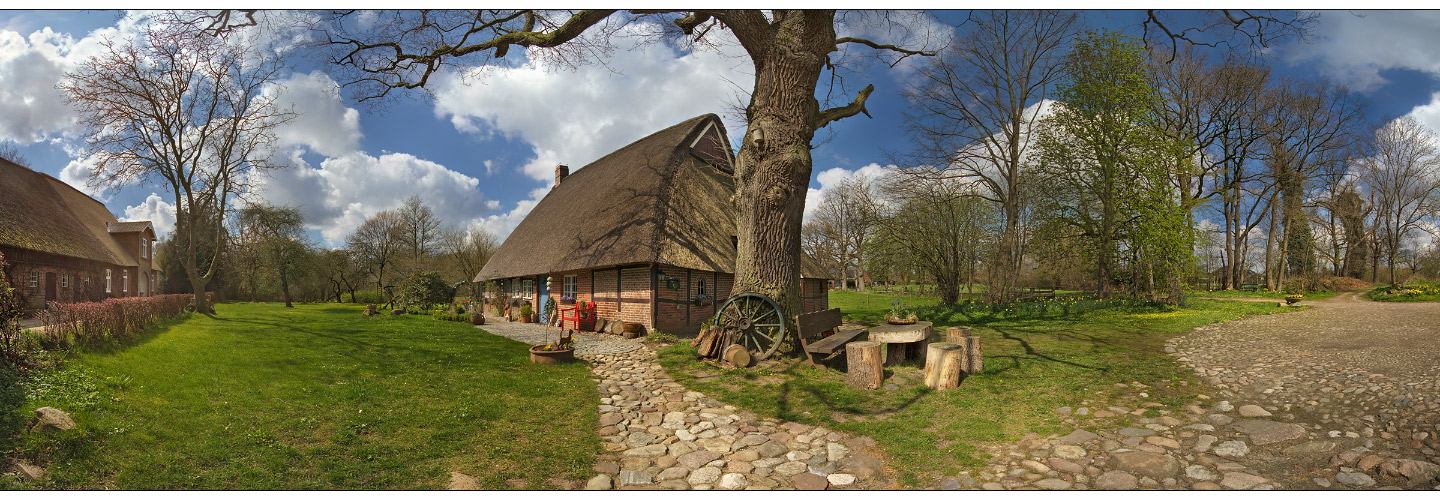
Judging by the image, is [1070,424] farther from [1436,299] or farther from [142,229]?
[1436,299]

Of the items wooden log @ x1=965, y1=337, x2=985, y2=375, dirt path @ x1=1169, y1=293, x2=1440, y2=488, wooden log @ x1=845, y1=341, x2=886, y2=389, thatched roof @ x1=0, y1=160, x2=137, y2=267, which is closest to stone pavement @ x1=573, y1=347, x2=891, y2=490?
wooden log @ x1=845, y1=341, x2=886, y2=389

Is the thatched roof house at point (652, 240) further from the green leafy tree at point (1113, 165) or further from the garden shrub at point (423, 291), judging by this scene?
the green leafy tree at point (1113, 165)

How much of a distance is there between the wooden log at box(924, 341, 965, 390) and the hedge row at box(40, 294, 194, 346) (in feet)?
23.5

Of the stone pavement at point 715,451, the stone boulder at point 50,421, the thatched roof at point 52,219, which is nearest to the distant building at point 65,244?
the thatched roof at point 52,219

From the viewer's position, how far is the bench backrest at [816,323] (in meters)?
7.35

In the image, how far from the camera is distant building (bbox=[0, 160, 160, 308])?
3.35 meters

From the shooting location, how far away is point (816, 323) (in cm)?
775

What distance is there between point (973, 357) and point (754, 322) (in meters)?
3.03

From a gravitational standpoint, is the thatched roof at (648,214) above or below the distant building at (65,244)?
Result: above

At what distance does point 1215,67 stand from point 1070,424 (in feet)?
66.7

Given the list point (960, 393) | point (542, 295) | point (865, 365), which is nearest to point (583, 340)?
point (542, 295)

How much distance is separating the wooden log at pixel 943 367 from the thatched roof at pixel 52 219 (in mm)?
7472

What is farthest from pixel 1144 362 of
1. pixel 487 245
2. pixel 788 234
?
pixel 487 245

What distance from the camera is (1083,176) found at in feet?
49.0
